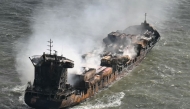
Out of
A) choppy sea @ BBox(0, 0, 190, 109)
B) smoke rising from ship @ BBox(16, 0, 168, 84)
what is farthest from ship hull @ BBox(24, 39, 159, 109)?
smoke rising from ship @ BBox(16, 0, 168, 84)

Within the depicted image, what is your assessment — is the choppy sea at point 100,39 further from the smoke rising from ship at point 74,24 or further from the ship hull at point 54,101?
the ship hull at point 54,101

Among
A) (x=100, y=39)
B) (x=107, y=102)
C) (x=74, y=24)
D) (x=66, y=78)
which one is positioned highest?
(x=74, y=24)

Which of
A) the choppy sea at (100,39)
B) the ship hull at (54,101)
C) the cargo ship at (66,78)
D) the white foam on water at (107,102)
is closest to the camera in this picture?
the ship hull at (54,101)

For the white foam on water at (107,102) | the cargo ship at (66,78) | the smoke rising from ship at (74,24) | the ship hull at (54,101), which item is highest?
the smoke rising from ship at (74,24)

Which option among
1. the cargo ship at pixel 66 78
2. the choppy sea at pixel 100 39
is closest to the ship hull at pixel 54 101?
the cargo ship at pixel 66 78

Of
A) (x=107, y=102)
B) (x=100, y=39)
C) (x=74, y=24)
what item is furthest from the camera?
(x=74, y=24)

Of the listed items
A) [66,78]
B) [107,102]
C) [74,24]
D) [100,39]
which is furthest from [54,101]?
[74,24]

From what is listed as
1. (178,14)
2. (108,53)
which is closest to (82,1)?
(178,14)

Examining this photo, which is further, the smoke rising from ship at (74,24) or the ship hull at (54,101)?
the smoke rising from ship at (74,24)

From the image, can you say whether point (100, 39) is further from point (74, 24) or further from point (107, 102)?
point (107, 102)
